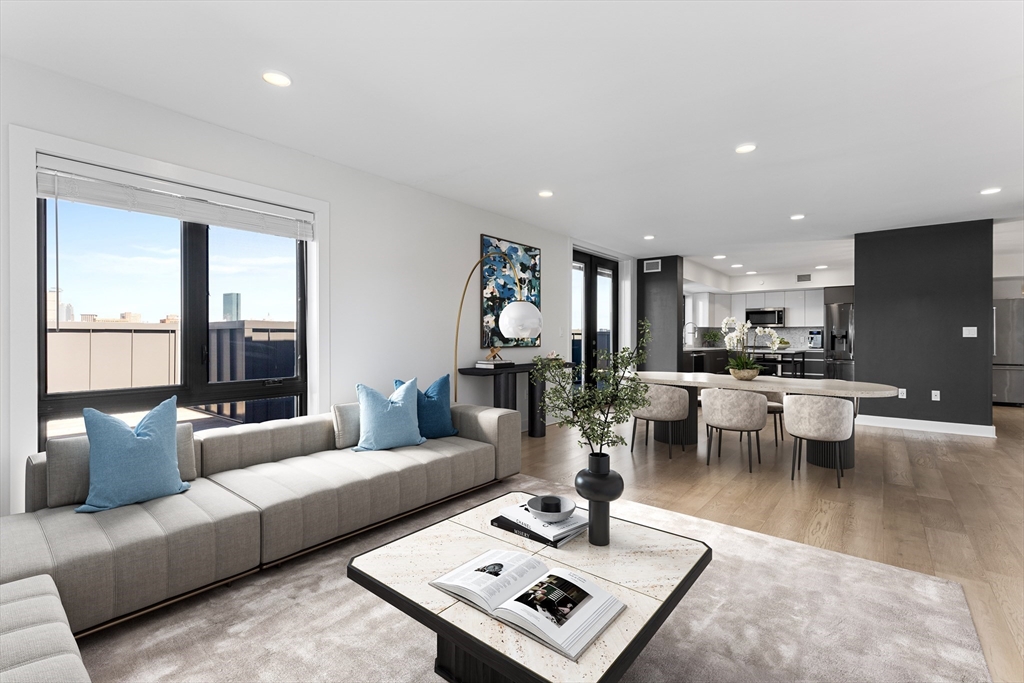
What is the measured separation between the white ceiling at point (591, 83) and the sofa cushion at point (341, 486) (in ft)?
6.99

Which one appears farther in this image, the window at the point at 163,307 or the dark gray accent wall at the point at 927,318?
the dark gray accent wall at the point at 927,318

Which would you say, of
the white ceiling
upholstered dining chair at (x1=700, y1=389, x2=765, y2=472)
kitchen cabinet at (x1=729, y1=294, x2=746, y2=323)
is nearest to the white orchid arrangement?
upholstered dining chair at (x1=700, y1=389, x2=765, y2=472)

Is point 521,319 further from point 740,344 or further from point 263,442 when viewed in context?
point 740,344

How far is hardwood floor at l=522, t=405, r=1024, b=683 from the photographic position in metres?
2.43

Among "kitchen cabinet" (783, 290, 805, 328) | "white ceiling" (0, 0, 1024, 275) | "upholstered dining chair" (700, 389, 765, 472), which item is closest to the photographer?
"white ceiling" (0, 0, 1024, 275)

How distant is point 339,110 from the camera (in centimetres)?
291

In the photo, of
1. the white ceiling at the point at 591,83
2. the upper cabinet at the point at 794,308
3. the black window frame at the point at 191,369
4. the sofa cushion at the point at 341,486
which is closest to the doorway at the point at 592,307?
the white ceiling at the point at 591,83

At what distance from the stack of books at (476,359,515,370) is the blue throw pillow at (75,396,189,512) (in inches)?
111

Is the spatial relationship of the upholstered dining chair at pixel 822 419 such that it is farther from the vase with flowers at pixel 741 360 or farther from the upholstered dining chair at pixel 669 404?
the upholstered dining chair at pixel 669 404

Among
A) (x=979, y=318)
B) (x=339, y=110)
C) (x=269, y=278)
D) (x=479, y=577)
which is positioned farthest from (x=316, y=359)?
(x=979, y=318)

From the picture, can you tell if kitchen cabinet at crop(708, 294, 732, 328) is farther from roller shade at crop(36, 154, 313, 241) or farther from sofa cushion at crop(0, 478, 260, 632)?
sofa cushion at crop(0, 478, 260, 632)

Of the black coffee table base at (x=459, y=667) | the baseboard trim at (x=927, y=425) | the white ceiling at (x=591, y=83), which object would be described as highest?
the white ceiling at (x=591, y=83)

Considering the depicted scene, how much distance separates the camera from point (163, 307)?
306cm

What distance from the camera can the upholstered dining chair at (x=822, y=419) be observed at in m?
3.92
